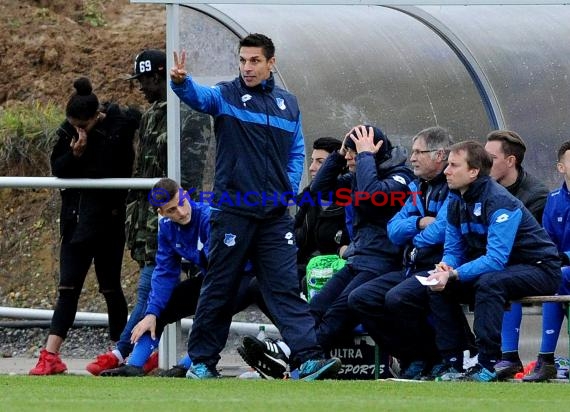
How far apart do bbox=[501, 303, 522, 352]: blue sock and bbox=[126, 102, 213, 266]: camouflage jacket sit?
8.06ft

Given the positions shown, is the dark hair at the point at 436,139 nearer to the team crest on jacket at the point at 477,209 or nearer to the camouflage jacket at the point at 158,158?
the team crest on jacket at the point at 477,209

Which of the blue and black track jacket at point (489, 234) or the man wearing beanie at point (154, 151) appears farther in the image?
the man wearing beanie at point (154, 151)

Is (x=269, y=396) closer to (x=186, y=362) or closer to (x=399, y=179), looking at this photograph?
(x=186, y=362)

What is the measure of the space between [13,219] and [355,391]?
8.08 metres

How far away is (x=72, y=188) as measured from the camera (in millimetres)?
10953

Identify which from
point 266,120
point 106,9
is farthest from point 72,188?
point 106,9

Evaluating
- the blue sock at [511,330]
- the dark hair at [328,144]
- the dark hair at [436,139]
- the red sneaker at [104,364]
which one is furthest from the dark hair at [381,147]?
the red sneaker at [104,364]

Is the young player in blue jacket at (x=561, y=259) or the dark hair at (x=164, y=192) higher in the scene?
the dark hair at (x=164, y=192)

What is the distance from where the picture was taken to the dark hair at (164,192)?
32.7ft

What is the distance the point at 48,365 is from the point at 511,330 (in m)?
3.23

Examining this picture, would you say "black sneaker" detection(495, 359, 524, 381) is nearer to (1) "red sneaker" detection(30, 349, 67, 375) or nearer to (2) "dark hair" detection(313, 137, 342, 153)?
(2) "dark hair" detection(313, 137, 342, 153)

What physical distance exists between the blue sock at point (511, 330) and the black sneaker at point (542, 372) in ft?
0.83

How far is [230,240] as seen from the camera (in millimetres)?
9375

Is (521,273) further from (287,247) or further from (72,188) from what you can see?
(72,188)
